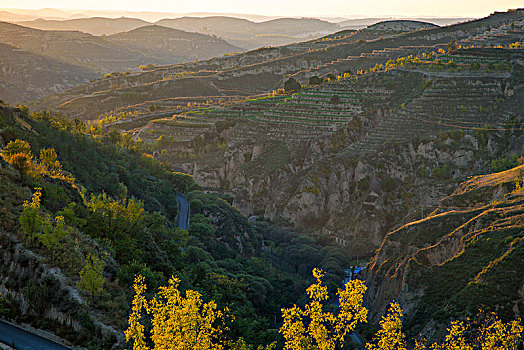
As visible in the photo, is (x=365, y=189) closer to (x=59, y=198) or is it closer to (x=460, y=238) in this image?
(x=460, y=238)

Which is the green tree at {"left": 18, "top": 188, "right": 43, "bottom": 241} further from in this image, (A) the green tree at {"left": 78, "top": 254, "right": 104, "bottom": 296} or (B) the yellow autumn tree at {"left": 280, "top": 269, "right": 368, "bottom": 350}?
(B) the yellow autumn tree at {"left": 280, "top": 269, "right": 368, "bottom": 350}

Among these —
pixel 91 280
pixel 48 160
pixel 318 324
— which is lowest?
pixel 91 280

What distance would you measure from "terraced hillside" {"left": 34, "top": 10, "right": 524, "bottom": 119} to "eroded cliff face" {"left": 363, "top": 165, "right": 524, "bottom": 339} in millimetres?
91127

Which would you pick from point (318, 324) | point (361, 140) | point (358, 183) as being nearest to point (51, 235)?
point (318, 324)

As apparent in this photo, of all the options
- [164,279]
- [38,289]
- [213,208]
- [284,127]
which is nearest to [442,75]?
[284,127]

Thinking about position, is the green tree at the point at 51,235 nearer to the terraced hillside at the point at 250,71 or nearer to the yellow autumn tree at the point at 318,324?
the yellow autumn tree at the point at 318,324

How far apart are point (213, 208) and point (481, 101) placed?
4362 centimetres

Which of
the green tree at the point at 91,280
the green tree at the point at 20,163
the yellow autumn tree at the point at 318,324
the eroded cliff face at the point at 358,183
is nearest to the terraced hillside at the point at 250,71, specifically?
the eroded cliff face at the point at 358,183

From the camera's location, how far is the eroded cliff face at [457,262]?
35.2m

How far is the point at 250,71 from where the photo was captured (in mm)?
173125

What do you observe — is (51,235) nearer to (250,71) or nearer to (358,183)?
(358,183)

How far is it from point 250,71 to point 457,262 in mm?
138757

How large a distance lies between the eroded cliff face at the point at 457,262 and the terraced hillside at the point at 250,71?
91.1 metres

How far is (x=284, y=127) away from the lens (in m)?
90.2
